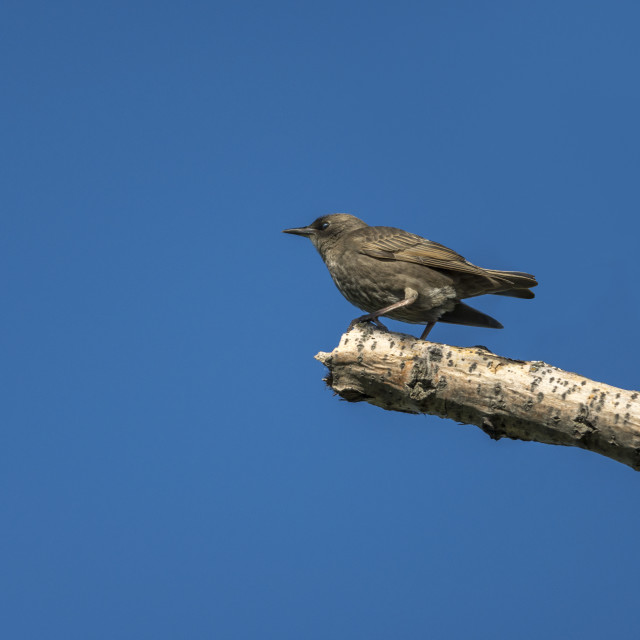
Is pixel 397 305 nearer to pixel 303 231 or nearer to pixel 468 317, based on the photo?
pixel 468 317

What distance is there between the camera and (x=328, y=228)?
293 inches

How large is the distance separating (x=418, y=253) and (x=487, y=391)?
1553 millimetres

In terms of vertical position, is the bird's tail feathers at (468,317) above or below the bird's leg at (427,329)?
above

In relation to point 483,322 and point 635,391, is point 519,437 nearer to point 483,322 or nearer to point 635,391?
point 635,391

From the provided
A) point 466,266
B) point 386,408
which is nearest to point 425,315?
point 466,266

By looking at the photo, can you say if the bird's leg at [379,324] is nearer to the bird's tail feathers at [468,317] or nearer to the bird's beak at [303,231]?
the bird's tail feathers at [468,317]

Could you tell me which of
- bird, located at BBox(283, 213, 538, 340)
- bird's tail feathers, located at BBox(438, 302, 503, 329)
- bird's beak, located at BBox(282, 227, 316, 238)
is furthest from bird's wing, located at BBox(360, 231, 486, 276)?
bird's beak, located at BBox(282, 227, 316, 238)

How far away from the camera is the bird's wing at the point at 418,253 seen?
6570 mm

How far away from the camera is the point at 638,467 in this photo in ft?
17.1

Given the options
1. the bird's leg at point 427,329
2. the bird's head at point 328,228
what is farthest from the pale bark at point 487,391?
the bird's head at point 328,228

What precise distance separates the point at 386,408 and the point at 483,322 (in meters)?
1.44

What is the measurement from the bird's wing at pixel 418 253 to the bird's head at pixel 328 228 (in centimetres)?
63

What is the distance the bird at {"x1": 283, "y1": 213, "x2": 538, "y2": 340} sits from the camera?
656 cm

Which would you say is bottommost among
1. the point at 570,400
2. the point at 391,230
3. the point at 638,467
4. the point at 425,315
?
the point at 638,467
